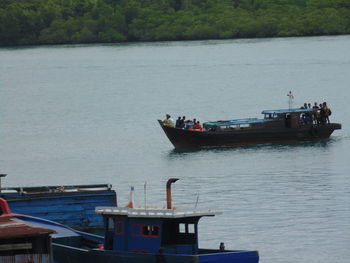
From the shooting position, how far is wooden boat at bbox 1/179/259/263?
30.2 metres

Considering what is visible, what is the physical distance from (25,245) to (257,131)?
122ft

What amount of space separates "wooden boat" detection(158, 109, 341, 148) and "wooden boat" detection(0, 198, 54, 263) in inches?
1384

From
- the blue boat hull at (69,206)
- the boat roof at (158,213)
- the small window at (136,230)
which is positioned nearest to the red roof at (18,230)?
the boat roof at (158,213)

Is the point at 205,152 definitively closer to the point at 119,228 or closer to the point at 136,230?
the point at 119,228

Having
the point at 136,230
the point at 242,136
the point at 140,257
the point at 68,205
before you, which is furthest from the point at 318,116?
the point at 140,257

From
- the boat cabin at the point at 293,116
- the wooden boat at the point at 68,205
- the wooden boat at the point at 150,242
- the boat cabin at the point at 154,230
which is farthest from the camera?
the boat cabin at the point at 293,116

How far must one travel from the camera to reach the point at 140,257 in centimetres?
3091

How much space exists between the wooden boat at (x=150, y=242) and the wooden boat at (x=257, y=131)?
32.1m

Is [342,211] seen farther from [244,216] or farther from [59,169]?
[59,169]

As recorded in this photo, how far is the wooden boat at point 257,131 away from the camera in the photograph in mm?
65062

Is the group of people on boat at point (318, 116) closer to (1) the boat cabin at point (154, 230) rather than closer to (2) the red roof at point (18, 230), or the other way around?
(1) the boat cabin at point (154, 230)

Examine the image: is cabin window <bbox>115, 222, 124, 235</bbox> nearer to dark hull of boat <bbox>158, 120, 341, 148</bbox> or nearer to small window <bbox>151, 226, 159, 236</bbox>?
small window <bbox>151, 226, 159, 236</bbox>

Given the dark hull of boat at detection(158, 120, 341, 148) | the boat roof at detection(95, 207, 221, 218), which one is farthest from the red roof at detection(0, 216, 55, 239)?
the dark hull of boat at detection(158, 120, 341, 148)

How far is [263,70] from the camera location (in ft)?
487
